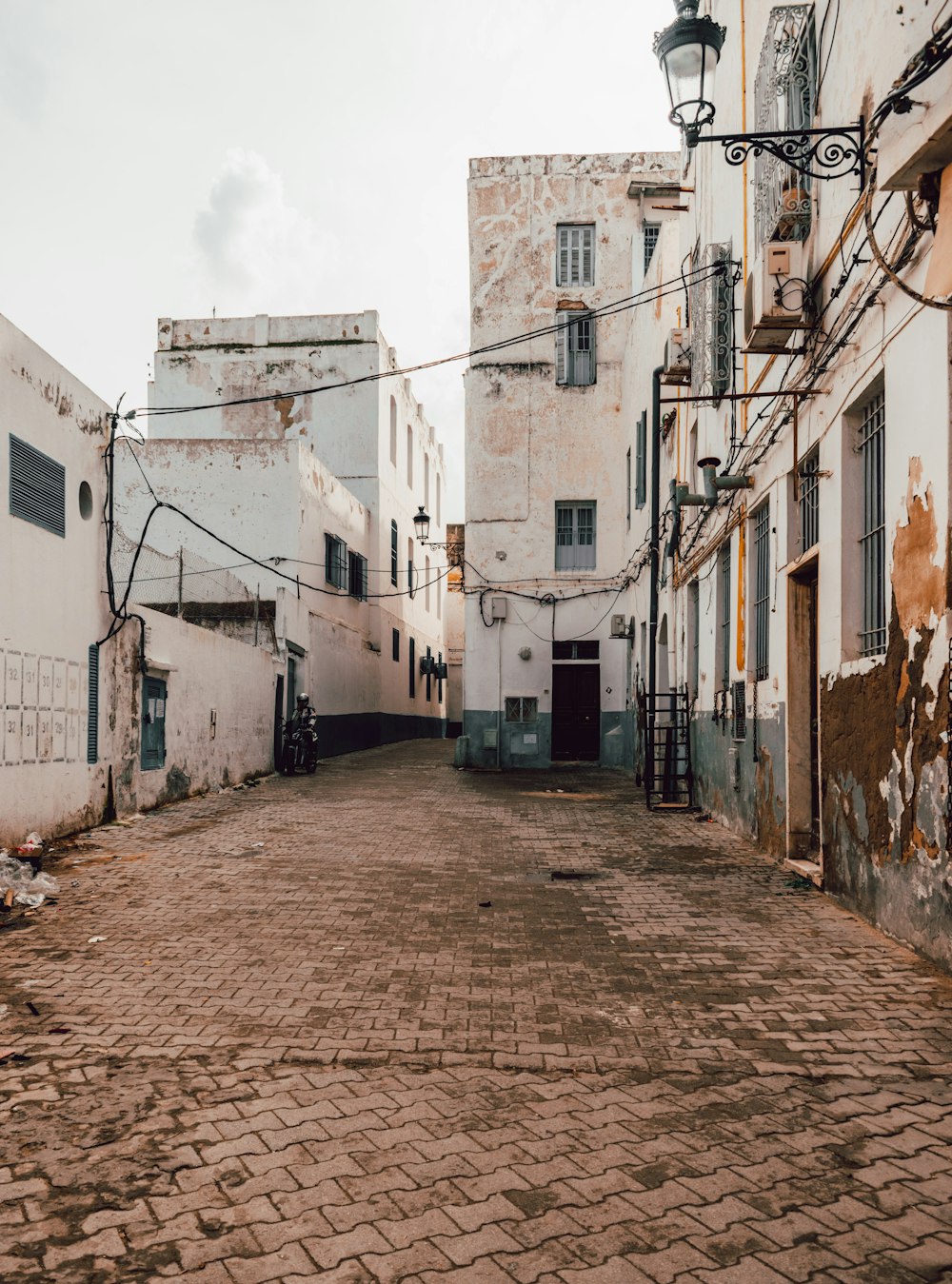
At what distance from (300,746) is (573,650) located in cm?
597

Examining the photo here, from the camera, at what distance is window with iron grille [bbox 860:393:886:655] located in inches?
245

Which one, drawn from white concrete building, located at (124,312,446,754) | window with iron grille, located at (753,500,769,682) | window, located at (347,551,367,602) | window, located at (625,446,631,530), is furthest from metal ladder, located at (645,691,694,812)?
window, located at (347,551,367,602)

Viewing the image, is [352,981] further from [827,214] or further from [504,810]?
[504,810]

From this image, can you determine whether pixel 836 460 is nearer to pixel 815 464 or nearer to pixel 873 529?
pixel 873 529

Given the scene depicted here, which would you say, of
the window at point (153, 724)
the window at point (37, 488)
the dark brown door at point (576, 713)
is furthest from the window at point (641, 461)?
the window at point (37, 488)

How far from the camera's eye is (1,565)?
8398 mm

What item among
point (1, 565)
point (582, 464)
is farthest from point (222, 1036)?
point (582, 464)

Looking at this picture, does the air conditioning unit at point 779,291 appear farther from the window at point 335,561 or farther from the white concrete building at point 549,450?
the window at point 335,561

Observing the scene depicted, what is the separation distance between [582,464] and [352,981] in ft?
56.5

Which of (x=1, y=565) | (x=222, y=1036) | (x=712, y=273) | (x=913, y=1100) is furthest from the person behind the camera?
(x=712, y=273)

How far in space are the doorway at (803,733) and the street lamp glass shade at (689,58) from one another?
3477 millimetres

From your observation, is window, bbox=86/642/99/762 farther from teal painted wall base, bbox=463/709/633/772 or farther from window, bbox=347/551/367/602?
window, bbox=347/551/367/602

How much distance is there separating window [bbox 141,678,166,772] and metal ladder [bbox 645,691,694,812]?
6.04m

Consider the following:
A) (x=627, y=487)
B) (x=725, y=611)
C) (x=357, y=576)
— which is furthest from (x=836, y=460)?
(x=357, y=576)
